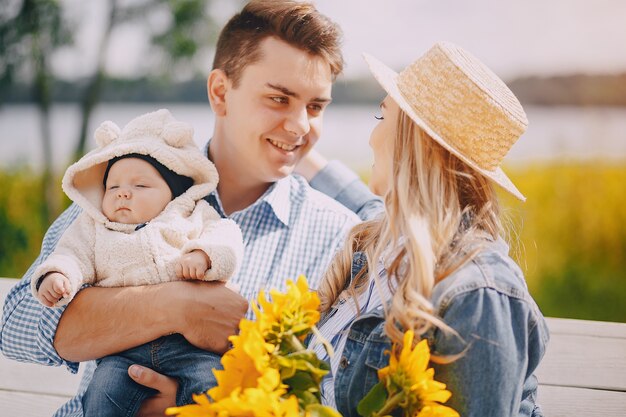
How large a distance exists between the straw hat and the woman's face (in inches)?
2.5

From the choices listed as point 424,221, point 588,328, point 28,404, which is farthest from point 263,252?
point 588,328

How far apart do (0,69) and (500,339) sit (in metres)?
4.81

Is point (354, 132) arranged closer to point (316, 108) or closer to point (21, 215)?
point (316, 108)

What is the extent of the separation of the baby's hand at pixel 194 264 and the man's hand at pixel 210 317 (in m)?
0.05

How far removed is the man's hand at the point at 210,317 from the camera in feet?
5.70

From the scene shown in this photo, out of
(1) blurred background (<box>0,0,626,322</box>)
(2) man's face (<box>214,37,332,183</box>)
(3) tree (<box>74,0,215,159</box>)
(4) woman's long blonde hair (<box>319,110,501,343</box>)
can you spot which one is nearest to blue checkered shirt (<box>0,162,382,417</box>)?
(2) man's face (<box>214,37,332,183</box>)

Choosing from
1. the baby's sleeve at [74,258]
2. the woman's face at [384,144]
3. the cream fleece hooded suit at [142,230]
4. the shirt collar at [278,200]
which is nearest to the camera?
the woman's face at [384,144]

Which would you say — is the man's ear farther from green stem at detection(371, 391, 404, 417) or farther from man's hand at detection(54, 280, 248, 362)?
green stem at detection(371, 391, 404, 417)

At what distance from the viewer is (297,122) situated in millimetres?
2100

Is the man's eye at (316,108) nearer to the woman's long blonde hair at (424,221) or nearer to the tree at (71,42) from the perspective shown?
the woman's long blonde hair at (424,221)

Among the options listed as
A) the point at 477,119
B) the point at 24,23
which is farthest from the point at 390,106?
the point at 24,23

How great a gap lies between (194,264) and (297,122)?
631 millimetres

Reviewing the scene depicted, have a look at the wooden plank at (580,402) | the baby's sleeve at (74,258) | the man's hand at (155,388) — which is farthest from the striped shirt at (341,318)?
the wooden plank at (580,402)

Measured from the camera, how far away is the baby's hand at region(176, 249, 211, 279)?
1.75 meters
